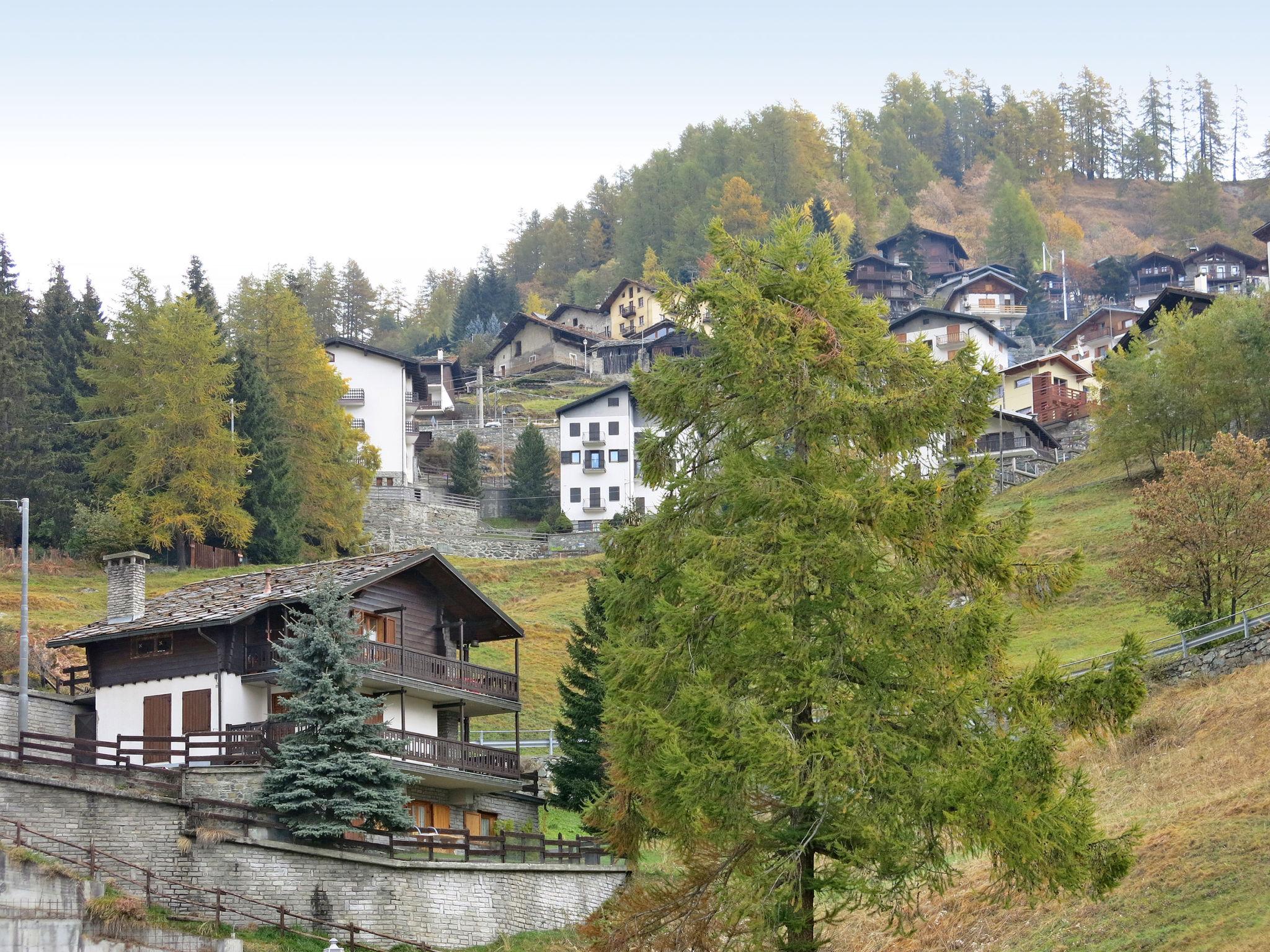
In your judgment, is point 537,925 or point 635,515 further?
point 537,925

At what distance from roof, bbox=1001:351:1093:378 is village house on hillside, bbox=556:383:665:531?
1013 inches

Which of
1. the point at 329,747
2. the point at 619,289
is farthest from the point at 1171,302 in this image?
the point at 329,747

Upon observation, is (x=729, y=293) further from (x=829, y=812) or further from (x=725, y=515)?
(x=829, y=812)

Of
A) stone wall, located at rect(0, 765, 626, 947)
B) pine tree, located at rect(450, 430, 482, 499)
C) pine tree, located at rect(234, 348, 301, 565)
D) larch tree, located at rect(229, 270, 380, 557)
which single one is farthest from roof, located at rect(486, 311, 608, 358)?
stone wall, located at rect(0, 765, 626, 947)

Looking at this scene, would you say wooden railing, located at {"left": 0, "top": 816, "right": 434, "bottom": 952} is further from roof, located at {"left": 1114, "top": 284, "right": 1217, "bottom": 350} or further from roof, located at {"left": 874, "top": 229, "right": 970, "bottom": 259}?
roof, located at {"left": 874, "top": 229, "right": 970, "bottom": 259}

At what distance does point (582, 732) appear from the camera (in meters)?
40.8

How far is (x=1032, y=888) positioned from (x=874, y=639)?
12.1 feet

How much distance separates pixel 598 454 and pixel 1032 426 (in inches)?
1054

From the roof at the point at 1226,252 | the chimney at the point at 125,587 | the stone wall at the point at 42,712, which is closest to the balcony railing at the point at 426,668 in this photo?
the chimney at the point at 125,587

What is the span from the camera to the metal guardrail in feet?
127

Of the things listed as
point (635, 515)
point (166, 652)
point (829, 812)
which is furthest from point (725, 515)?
point (166, 652)

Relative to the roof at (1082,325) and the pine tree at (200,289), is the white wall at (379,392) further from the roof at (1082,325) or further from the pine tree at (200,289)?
the roof at (1082,325)

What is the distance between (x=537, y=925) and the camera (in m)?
34.2

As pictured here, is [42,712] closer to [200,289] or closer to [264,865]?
[264,865]
